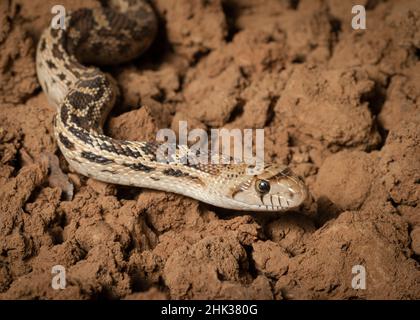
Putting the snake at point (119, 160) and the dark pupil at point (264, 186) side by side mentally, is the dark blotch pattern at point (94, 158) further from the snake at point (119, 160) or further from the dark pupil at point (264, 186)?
the dark pupil at point (264, 186)

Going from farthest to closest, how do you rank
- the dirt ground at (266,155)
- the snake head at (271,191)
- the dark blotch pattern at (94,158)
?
the dark blotch pattern at (94,158), the snake head at (271,191), the dirt ground at (266,155)

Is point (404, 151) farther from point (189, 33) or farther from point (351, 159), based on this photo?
point (189, 33)

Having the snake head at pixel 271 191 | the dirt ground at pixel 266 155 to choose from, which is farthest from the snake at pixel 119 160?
the dirt ground at pixel 266 155

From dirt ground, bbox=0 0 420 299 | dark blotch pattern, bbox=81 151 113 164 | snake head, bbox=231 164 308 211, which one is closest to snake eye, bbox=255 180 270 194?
snake head, bbox=231 164 308 211

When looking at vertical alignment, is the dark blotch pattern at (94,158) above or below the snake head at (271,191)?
above

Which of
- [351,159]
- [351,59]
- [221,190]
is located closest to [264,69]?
[351,59]

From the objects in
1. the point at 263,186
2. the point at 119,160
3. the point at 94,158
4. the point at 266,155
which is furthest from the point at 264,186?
the point at 94,158

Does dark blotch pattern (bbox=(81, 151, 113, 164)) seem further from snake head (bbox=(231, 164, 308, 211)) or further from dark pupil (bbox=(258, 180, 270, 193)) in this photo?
dark pupil (bbox=(258, 180, 270, 193))

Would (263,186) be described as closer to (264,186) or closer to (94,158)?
(264,186)
